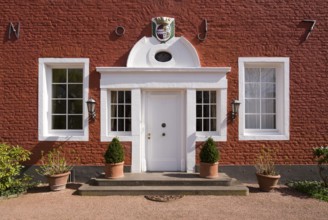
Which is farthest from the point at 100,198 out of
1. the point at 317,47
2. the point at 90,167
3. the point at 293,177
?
the point at 317,47

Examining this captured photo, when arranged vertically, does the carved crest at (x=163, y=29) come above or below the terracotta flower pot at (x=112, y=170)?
above

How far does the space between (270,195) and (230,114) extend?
2086 mm

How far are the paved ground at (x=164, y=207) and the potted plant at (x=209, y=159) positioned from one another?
1.96 ft

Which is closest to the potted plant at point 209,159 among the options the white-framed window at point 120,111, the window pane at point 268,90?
the white-framed window at point 120,111

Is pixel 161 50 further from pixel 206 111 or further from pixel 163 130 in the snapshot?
pixel 163 130

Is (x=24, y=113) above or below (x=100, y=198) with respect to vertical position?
above

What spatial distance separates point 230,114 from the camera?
666 centimetres

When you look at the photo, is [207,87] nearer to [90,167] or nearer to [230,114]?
[230,114]

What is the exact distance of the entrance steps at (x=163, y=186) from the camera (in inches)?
223

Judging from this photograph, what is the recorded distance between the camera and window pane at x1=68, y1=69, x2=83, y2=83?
272 inches

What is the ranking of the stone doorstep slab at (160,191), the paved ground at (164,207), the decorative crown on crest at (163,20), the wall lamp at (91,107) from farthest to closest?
the decorative crown on crest at (163,20)
the wall lamp at (91,107)
the stone doorstep slab at (160,191)
the paved ground at (164,207)

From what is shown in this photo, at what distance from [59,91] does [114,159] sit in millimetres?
2553

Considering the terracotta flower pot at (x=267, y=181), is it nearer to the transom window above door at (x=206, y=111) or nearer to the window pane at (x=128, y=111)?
the transom window above door at (x=206, y=111)

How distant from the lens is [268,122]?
6.97 m
